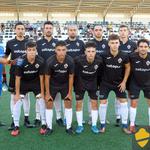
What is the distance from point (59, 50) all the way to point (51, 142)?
56.4 inches

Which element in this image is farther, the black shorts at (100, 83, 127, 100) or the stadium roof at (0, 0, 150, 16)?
the stadium roof at (0, 0, 150, 16)

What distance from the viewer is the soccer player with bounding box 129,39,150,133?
5301 millimetres

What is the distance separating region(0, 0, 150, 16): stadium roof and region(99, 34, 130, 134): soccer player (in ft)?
89.9

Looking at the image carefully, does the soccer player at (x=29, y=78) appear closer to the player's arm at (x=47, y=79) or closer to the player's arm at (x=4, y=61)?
the player's arm at (x=47, y=79)

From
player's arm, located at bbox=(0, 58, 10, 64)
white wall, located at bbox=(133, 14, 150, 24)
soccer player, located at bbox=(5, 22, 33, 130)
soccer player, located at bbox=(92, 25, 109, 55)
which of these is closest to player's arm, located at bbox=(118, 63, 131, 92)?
soccer player, located at bbox=(92, 25, 109, 55)

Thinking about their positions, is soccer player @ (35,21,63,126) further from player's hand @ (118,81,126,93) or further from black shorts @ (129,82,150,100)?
black shorts @ (129,82,150,100)

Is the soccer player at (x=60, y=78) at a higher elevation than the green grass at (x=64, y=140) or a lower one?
higher

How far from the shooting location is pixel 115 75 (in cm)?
542

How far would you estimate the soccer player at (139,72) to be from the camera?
530cm

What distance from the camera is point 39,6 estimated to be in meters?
33.3

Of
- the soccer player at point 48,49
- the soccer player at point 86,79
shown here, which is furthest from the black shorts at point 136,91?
the soccer player at point 48,49

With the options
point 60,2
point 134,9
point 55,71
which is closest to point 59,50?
point 55,71

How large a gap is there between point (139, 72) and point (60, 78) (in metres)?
1.30

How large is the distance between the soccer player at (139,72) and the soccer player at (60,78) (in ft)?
3.34
